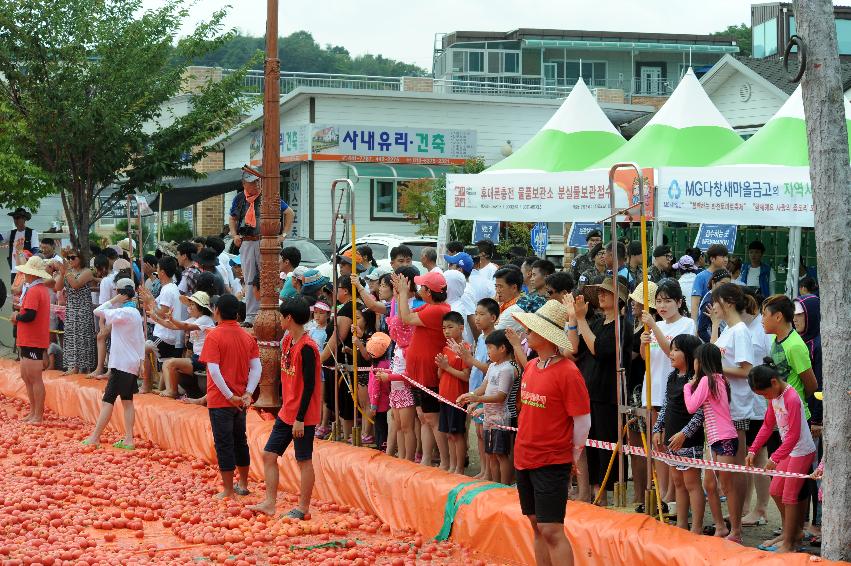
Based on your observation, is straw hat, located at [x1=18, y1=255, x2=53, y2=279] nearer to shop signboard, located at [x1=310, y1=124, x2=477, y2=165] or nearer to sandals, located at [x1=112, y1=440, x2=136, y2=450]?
Answer: sandals, located at [x1=112, y1=440, x2=136, y2=450]

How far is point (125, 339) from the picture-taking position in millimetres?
12242

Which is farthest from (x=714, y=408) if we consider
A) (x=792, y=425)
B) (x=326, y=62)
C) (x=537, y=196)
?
(x=326, y=62)

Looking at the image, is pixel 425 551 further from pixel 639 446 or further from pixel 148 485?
pixel 148 485

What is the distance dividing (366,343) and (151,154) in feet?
30.0

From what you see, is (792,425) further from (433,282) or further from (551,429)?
(433,282)

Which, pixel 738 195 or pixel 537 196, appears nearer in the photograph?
pixel 738 195

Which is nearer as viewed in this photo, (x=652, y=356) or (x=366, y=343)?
(x=652, y=356)

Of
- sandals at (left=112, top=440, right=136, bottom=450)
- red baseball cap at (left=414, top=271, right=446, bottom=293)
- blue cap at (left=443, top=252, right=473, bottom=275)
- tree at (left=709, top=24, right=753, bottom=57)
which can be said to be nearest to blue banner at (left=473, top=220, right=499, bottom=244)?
blue cap at (left=443, top=252, right=473, bottom=275)

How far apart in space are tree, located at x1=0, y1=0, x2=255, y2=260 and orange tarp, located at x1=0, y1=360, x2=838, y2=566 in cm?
632

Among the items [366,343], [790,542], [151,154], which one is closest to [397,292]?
[366,343]

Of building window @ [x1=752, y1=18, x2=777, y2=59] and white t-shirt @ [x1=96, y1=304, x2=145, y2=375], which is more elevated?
building window @ [x1=752, y1=18, x2=777, y2=59]

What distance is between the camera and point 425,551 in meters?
8.32

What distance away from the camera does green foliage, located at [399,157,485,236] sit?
30.0 meters

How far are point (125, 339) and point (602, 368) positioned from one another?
18.7ft
